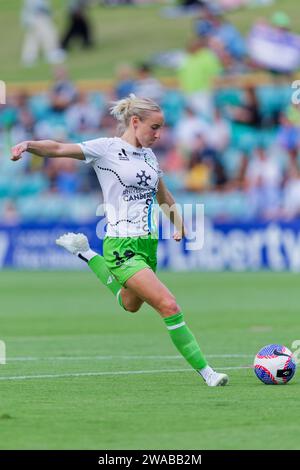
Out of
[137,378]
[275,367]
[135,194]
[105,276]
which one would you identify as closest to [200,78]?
[105,276]

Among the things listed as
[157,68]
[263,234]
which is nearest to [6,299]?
[263,234]

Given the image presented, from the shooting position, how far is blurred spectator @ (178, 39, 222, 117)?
3225 centimetres

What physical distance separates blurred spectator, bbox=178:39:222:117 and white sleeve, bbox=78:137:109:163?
2148 cm

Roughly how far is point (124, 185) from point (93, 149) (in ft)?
1.45

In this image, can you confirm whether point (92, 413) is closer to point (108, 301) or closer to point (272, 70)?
point (108, 301)

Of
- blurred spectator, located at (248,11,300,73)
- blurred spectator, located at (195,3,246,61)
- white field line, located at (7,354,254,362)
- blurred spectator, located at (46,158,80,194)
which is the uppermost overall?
blurred spectator, located at (195,3,246,61)

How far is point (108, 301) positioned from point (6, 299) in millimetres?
1942

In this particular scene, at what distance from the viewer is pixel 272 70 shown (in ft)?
107

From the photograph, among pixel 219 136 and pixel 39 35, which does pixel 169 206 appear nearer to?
pixel 219 136

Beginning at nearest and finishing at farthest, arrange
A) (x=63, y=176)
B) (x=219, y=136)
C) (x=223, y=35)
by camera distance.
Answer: (x=219, y=136), (x=63, y=176), (x=223, y=35)

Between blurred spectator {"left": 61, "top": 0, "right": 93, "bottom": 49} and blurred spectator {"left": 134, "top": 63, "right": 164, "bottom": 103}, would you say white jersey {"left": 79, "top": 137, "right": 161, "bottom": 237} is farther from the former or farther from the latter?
blurred spectator {"left": 61, "top": 0, "right": 93, "bottom": 49}

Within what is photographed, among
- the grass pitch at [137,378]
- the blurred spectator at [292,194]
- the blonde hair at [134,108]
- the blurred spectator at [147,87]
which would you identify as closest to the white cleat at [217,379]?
the grass pitch at [137,378]

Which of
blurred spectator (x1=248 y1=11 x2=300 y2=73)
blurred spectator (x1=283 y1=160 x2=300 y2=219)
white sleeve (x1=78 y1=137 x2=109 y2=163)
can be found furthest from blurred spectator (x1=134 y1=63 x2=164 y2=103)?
white sleeve (x1=78 y1=137 x2=109 y2=163)

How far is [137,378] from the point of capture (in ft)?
36.5
